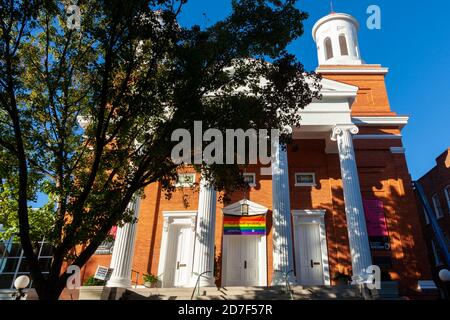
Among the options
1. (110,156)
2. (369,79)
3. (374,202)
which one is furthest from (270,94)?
(369,79)

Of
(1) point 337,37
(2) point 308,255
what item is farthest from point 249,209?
(1) point 337,37

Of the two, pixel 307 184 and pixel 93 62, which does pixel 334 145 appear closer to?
pixel 307 184

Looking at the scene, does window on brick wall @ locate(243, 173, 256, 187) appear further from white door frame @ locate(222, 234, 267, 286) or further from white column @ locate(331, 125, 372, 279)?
white column @ locate(331, 125, 372, 279)

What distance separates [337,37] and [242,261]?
1905cm

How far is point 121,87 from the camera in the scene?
27.1ft

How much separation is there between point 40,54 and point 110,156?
3.48 metres

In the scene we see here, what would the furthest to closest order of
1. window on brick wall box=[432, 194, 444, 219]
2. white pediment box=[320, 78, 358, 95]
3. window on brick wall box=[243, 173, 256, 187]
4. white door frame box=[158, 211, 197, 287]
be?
window on brick wall box=[432, 194, 444, 219] < window on brick wall box=[243, 173, 256, 187] < white pediment box=[320, 78, 358, 95] < white door frame box=[158, 211, 197, 287]

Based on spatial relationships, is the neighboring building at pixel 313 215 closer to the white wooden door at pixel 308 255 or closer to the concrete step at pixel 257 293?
the white wooden door at pixel 308 255

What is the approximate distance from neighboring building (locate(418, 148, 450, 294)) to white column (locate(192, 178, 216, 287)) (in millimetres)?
18754

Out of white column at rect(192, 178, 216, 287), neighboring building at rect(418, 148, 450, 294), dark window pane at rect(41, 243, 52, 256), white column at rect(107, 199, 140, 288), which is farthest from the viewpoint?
neighboring building at rect(418, 148, 450, 294)

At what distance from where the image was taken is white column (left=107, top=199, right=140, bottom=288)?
1302 centimetres

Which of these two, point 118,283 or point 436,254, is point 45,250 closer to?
point 118,283

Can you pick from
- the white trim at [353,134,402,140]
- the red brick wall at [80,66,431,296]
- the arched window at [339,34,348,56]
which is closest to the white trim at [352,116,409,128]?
the red brick wall at [80,66,431,296]

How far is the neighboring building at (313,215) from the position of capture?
16.3 metres
